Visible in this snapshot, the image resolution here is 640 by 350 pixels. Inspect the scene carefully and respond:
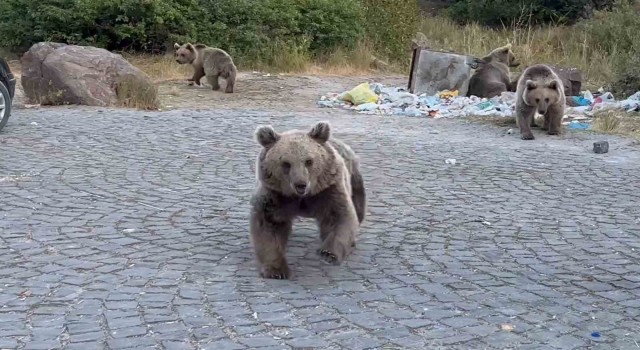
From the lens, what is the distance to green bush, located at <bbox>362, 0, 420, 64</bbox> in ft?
87.2

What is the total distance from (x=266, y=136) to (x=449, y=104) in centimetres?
1110

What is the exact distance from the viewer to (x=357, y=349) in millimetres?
4863

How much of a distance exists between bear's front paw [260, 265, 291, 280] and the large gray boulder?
1028 centimetres

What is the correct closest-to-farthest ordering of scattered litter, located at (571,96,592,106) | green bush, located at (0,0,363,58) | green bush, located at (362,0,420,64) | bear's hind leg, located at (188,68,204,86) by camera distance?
scattered litter, located at (571,96,592,106) < bear's hind leg, located at (188,68,204,86) < green bush, located at (0,0,363,58) < green bush, located at (362,0,420,64)

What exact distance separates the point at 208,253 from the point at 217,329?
1.67 m

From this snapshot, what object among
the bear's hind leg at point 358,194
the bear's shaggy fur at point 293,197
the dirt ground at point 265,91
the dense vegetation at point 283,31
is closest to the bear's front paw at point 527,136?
the dirt ground at point 265,91

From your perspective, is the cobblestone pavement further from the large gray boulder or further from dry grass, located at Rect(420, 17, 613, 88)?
dry grass, located at Rect(420, 17, 613, 88)

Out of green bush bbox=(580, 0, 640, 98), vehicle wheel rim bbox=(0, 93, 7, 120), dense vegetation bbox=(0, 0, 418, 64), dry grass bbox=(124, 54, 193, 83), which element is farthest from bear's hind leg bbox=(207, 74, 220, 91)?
green bush bbox=(580, 0, 640, 98)

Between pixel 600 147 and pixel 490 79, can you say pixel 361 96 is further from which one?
pixel 600 147

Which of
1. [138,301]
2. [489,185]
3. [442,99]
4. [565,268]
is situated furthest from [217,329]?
[442,99]

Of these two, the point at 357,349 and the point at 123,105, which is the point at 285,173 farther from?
the point at 123,105

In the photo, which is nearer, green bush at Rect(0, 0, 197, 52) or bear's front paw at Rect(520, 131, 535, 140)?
bear's front paw at Rect(520, 131, 535, 140)

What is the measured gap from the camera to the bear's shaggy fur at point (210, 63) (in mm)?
18422

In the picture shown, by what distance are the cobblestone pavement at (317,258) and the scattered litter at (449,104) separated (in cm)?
413
